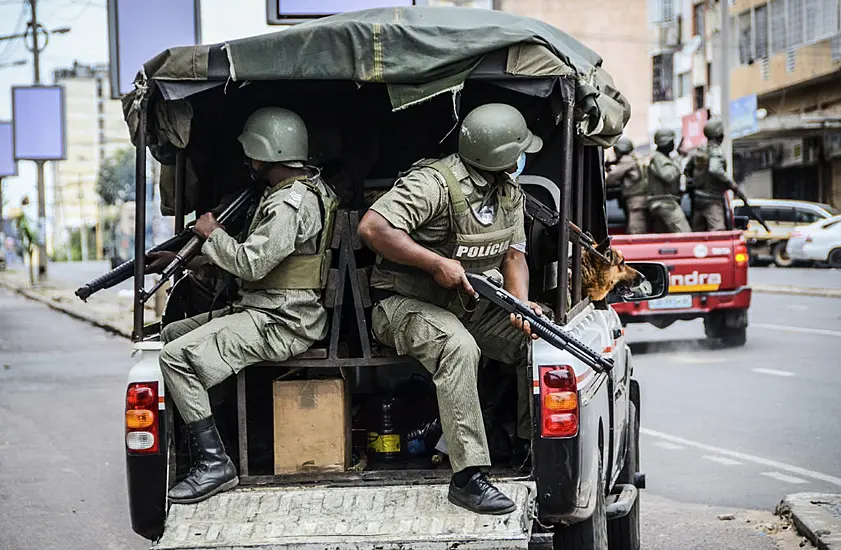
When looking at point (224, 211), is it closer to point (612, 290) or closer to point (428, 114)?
→ point (428, 114)

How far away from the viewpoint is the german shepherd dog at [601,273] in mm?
6004

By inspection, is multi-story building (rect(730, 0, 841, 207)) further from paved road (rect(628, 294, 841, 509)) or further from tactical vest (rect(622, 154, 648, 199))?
tactical vest (rect(622, 154, 648, 199))

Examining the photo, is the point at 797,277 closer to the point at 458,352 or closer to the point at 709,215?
the point at 709,215

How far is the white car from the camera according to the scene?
29.5 meters

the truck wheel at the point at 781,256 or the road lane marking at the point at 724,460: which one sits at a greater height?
the truck wheel at the point at 781,256

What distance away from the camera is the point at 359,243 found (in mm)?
5133

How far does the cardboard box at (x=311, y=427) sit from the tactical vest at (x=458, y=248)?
471 millimetres

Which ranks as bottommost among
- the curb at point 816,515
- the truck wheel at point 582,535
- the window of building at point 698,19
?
the curb at point 816,515

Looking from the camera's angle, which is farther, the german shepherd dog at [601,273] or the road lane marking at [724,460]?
the road lane marking at [724,460]

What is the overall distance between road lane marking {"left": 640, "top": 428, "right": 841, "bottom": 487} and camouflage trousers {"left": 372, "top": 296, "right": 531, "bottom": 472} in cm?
372

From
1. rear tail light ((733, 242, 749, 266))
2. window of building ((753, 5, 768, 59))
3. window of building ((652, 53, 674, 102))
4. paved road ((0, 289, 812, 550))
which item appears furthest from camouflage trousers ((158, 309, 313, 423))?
window of building ((652, 53, 674, 102))

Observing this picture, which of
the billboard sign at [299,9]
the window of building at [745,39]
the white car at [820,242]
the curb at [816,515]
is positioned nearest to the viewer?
the curb at [816,515]

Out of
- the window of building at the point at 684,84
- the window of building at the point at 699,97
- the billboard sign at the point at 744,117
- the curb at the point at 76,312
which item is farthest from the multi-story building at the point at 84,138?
the billboard sign at the point at 744,117

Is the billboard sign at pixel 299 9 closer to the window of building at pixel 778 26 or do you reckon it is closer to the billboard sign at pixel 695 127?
the billboard sign at pixel 695 127
